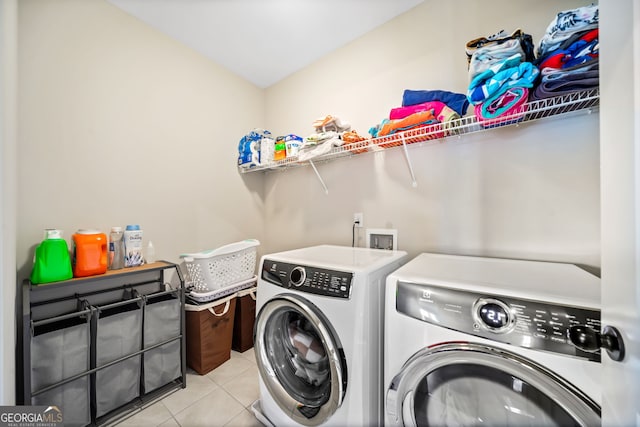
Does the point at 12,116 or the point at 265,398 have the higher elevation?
the point at 12,116

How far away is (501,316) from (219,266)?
65.4 inches

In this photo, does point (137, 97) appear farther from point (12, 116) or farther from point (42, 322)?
point (42, 322)

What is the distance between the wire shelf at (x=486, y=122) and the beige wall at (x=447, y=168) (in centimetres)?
8

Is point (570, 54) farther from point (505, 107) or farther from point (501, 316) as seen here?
point (501, 316)

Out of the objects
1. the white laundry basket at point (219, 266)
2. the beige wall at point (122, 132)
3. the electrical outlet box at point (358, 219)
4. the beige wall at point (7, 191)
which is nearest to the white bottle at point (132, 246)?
the beige wall at point (122, 132)

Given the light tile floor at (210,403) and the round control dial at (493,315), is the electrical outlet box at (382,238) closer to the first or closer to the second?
the round control dial at (493,315)

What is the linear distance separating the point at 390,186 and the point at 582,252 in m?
1.02

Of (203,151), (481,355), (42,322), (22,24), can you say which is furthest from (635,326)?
(22,24)

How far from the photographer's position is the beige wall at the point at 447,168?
115cm

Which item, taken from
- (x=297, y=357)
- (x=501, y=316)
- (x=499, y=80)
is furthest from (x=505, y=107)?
(x=297, y=357)

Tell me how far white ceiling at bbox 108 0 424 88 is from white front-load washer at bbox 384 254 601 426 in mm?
1787

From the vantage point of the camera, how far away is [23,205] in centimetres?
126

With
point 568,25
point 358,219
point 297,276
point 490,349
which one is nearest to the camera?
point 490,349

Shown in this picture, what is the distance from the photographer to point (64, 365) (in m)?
1.13
